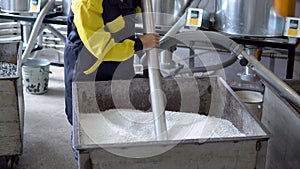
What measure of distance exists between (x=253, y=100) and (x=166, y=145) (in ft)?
3.81

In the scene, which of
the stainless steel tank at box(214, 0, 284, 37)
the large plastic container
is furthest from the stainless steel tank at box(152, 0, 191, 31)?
the large plastic container

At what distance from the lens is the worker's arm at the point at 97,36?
4.77 feet

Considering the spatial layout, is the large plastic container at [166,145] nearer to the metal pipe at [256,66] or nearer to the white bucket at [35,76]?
the metal pipe at [256,66]

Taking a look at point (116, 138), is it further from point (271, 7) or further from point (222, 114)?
point (271, 7)

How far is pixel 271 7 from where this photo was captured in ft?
7.20

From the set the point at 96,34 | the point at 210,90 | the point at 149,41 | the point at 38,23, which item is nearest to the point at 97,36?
the point at 96,34

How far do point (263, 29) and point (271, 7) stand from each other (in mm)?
126

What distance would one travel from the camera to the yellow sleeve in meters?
1.45

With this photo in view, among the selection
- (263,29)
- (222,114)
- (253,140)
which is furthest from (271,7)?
(253,140)

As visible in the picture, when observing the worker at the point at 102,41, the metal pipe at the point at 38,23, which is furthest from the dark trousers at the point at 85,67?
the metal pipe at the point at 38,23

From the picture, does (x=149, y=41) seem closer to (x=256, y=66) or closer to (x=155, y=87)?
(x=155, y=87)

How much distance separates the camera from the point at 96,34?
4.78 ft

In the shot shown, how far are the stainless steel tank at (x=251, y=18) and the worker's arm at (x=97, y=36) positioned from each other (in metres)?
0.91

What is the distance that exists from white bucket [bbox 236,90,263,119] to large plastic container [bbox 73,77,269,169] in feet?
1.42
